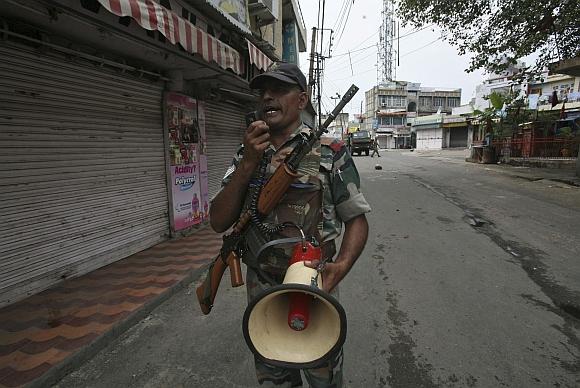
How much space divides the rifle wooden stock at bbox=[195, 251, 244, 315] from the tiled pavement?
154 cm

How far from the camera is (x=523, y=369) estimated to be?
7.58 ft

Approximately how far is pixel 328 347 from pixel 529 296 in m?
3.32

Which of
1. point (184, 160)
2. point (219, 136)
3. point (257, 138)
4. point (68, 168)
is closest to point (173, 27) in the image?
point (68, 168)

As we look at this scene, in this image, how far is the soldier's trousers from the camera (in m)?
1.52

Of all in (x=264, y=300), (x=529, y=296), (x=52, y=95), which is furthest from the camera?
(x=52, y=95)

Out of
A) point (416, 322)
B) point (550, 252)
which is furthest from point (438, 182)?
point (416, 322)

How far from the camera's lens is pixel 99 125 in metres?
4.39

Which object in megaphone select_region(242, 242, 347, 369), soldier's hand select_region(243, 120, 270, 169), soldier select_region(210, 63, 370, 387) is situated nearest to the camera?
megaphone select_region(242, 242, 347, 369)

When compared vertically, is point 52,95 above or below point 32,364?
above

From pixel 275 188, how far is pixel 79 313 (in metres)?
2.98

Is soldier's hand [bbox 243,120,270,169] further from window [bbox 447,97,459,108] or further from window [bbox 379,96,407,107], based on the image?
window [bbox 447,97,459,108]

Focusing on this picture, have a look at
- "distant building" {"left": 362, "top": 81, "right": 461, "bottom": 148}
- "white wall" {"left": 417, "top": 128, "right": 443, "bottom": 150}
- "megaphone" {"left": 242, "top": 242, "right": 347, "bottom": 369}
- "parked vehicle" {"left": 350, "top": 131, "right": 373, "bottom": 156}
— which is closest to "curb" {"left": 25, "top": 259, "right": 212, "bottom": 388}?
Answer: "megaphone" {"left": 242, "top": 242, "right": 347, "bottom": 369}

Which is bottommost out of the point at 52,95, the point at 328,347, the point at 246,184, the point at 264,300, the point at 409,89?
the point at 328,347

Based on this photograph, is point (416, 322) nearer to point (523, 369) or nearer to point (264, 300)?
point (523, 369)
